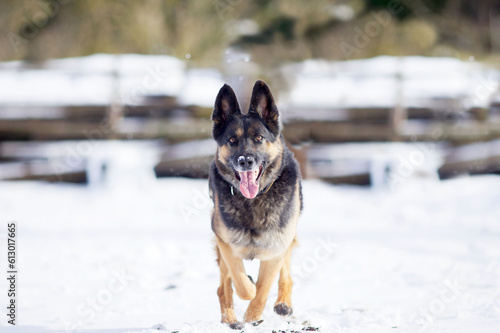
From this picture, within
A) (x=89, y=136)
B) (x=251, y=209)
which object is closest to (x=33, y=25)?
(x=89, y=136)

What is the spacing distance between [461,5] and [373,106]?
9.77 m

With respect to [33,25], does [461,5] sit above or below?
above

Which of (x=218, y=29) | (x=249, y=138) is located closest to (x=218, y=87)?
(x=218, y=29)

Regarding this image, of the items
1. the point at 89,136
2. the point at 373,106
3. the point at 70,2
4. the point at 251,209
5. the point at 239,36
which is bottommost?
the point at 251,209

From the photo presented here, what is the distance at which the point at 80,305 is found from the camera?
13.5ft

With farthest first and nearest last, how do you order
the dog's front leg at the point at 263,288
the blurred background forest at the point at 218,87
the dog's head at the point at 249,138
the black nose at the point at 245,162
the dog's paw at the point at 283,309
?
1. the blurred background forest at the point at 218,87
2. the dog's paw at the point at 283,309
3. the dog's front leg at the point at 263,288
4. the dog's head at the point at 249,138
5. the black nose at the point at 245,162

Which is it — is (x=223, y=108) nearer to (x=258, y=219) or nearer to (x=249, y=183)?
(x=249, y=183)

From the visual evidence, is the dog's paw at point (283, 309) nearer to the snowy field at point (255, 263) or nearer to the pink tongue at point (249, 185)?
the snowy field at point (255, 263)

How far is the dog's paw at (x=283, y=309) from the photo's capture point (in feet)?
11.8

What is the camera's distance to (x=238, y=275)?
3.30 meters

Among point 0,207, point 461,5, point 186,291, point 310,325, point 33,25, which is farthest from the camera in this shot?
point 461,5

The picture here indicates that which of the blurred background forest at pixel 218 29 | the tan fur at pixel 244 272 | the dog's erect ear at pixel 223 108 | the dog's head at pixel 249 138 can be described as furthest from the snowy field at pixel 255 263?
the blurred background forest at pixel 218 29

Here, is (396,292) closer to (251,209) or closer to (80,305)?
(251,209)

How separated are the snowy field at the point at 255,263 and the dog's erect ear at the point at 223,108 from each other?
1155 mm
